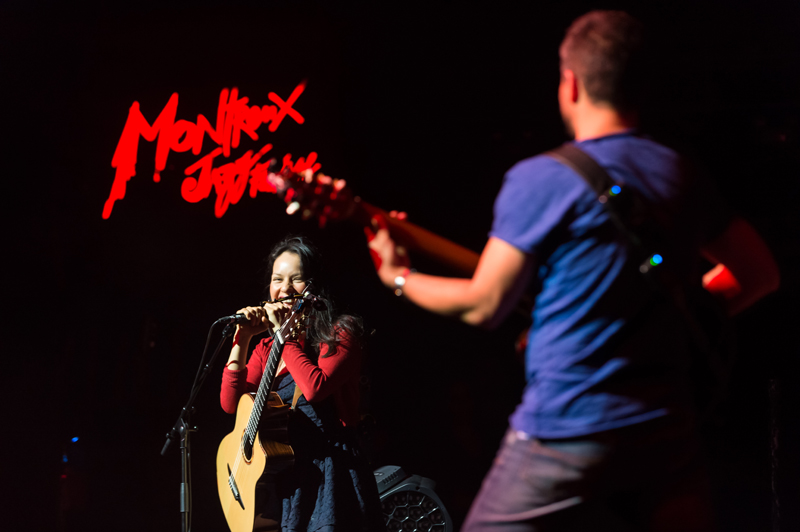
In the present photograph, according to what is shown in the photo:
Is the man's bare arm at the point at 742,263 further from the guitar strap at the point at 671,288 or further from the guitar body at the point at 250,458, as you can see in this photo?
the guitar body at the point at 250,458

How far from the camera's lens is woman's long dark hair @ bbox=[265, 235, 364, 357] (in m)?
3.30

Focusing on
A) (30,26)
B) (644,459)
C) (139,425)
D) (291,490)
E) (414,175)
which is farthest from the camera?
(414,175)

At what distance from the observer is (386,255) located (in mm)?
1455

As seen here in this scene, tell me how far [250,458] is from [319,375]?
0.59 m

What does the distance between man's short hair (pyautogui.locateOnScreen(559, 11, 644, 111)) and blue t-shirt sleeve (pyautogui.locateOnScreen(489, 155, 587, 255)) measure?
0.22 meters

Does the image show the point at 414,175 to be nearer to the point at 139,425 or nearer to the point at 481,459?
the point at 481,459

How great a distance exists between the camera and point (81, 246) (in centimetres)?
512

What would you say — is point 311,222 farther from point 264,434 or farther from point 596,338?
point 596,338

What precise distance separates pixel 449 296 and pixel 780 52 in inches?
177

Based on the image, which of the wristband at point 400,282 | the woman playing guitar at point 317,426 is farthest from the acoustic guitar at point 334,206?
the woman playing guitar at point 317,426

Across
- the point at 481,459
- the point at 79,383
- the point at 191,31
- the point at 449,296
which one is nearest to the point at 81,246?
the point at 79,383

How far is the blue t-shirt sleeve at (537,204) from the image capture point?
3.95ft

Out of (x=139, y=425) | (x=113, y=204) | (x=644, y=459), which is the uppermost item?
(x=113, y=204)

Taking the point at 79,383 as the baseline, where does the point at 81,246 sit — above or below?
above
